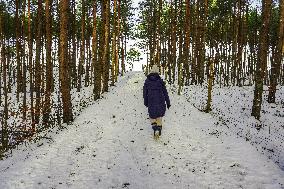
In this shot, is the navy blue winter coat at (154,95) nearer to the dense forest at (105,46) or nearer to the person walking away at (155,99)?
the person walking away at (155,99)

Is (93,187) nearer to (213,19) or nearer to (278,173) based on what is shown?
(278,173)

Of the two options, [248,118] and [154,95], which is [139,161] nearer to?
[154,95]

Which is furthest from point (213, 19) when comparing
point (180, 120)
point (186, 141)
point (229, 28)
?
point (186, 141)

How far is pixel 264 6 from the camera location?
1323 cm

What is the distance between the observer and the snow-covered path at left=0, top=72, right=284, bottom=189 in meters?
6.23

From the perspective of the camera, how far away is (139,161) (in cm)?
745

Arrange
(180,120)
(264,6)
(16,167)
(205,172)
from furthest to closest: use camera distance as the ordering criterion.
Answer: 1. (264,6)
2. (180,120)
3. (16,167)
4. (205,172)

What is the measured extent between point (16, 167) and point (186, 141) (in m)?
4.47

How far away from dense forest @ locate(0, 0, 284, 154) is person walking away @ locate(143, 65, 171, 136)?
12.9ft

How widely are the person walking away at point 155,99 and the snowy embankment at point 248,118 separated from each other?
2.02 meters

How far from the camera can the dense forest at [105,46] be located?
13.5 m

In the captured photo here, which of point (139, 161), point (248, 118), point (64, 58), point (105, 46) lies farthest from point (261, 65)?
point (105, 46)

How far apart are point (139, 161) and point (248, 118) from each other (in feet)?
24.3

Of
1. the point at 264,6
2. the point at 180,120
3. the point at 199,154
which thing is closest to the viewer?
the point at 199,154
